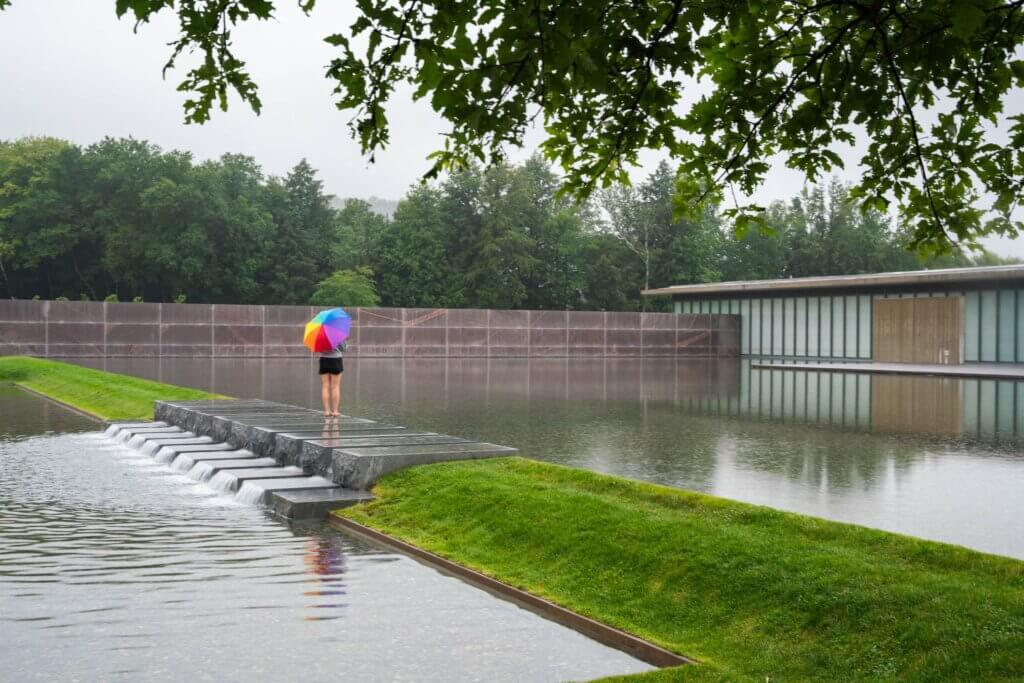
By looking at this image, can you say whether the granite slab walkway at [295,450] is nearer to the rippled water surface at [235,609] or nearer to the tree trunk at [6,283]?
the rippled water surface at [235,609]

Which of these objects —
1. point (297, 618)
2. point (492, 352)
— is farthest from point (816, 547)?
point (492, 352)

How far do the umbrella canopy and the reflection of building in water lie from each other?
8799mm

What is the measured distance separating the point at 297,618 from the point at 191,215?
68104 millimetres

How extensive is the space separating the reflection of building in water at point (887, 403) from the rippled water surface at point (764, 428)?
2.0 inches

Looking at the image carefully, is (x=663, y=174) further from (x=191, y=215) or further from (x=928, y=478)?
(x=928, y=478)

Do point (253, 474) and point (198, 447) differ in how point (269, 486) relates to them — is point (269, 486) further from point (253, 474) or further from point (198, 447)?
point (198, 447)

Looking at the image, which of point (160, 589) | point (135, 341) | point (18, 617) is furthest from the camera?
point (135, 341)

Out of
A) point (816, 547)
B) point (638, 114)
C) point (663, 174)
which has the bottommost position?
point (816, 547)

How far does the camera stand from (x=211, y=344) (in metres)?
49.6

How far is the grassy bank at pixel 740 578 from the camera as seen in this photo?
6145 millimetres

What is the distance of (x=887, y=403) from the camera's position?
24828 millimetres

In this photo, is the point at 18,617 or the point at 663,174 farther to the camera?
Answer: the point at 663,174

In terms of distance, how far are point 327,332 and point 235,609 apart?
29.8 ft

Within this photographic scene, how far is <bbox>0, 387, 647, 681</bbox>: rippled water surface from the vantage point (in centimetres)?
644
